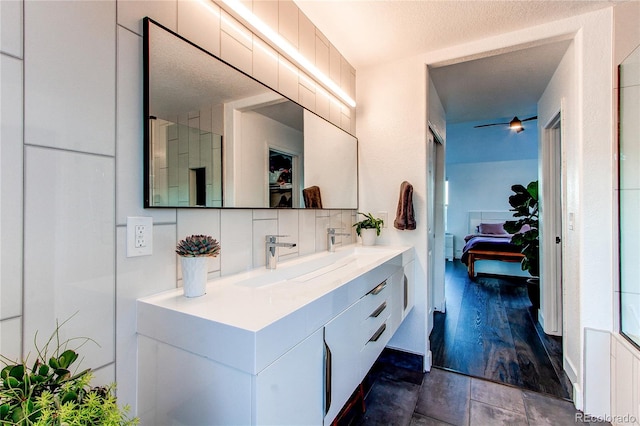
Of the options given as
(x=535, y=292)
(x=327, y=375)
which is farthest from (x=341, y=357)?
(x=535, y=292)

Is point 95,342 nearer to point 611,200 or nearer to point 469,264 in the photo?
point 611,200

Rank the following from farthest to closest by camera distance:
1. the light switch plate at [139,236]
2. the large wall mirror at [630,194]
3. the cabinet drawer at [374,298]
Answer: the large wall mirror at [630,194] → the cabinet drawer at [374,298] → the light switch plate at [139,236]

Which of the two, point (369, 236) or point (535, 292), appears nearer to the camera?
point (369, 236)

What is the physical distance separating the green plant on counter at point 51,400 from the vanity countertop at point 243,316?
229 mm

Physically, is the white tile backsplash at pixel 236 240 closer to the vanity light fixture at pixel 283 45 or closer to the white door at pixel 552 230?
the vanity light fixture at pixel 283 45

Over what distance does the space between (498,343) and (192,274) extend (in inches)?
108

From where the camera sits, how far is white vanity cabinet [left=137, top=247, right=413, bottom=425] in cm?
78

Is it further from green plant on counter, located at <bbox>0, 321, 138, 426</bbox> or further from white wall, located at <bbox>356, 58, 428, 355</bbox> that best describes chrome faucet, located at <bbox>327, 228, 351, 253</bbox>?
green plant on counter, located at <bbox>0, 321, 138, 426</bbox>

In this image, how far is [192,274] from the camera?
102 centimetres

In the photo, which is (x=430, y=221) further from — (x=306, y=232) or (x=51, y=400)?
(x=51, y=400)

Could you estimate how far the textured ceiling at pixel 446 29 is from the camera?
5.89 feet

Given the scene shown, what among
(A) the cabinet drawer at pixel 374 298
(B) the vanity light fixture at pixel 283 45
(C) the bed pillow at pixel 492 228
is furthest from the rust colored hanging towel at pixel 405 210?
(C) the bed pillow at pixel 492 228

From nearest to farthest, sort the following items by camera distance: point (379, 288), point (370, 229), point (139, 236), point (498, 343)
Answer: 1. point (139, 236)
2. point (379, 288)
3. point (370, 229)
4. point (498, 343)

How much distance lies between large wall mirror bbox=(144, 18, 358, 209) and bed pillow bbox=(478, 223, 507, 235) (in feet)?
18.9
